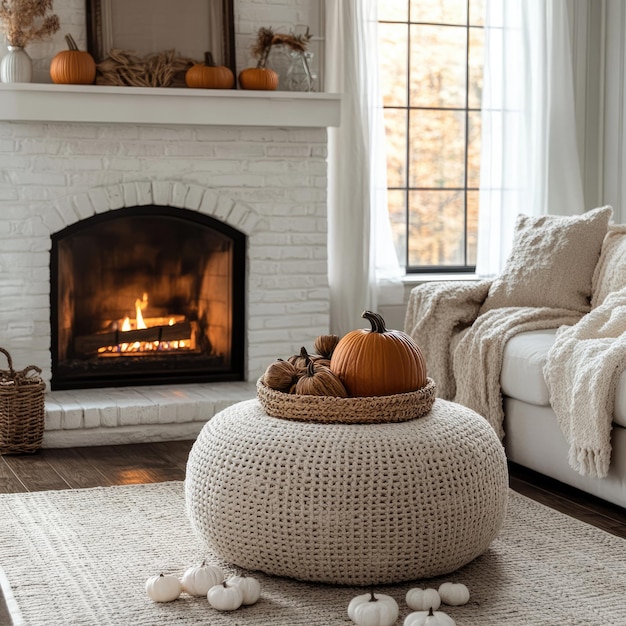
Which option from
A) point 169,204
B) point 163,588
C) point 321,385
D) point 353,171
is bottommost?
point 163,588

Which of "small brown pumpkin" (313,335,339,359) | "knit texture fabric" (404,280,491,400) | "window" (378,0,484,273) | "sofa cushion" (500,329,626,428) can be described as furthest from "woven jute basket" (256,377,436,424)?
"window" (378,0,484,273)

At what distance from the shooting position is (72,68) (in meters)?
4.28

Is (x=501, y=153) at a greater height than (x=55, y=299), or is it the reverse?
(x=501, y=153)

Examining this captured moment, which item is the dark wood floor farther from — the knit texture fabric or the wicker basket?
the knit texture fabric

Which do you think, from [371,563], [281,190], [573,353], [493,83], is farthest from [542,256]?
[371,563]

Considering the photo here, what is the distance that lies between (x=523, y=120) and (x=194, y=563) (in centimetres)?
354

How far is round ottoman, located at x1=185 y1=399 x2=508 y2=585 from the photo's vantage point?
2.35 metres

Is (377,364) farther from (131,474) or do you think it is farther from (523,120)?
(523,120)

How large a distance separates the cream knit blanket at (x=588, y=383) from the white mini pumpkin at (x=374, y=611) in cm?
113

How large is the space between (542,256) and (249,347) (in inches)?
56.6

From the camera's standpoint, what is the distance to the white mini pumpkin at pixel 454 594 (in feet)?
7.55

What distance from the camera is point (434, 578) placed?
8.14 feet

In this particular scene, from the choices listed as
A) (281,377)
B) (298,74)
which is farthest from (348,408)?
(298,74)

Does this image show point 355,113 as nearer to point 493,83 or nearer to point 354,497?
point 493,83
